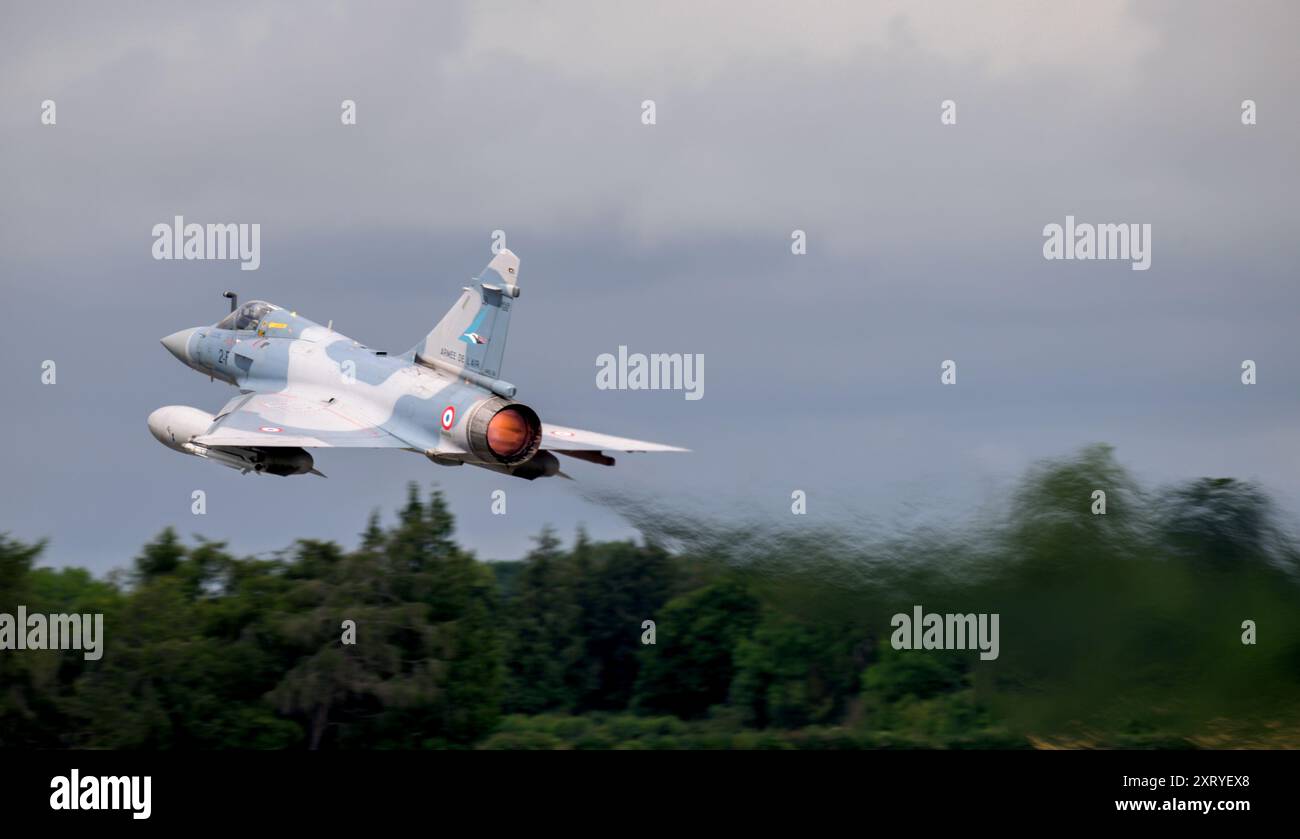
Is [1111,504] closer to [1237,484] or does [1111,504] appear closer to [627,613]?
[1237,484]

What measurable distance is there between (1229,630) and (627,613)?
67.7 ft

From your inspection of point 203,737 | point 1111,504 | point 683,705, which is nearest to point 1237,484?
point 1111,504

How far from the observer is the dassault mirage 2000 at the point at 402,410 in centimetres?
3189

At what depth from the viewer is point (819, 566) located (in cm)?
3588

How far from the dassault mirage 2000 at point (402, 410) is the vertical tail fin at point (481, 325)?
0.02 m

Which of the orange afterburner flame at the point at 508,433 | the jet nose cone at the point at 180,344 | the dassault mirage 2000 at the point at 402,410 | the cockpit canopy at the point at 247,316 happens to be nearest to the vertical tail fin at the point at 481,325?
A: the dassault mirage 2000 at the point at 402,410

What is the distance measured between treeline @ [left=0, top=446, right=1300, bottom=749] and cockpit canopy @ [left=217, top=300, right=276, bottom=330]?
7978 millimetres

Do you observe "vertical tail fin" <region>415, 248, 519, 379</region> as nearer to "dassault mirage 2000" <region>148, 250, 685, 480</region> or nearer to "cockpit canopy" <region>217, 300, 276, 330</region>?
"dassault mirage 2000" <region>148, 250, 685, 480</region>

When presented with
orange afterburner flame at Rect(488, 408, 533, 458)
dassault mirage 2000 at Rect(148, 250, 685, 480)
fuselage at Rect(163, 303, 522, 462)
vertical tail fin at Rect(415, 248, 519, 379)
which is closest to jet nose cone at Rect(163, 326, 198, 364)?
fuselage at Rect(163, 303, 522, 462)

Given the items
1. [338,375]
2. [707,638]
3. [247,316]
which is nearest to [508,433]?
[338,375]

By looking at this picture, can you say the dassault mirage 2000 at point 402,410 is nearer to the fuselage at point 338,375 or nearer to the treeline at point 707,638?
the fuselage at point 338,375

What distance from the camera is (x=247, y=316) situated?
36.5m

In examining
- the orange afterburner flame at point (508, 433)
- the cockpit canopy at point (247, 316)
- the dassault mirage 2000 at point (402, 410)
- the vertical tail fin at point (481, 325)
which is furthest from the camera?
the cockpit canopy at point (247, 316)

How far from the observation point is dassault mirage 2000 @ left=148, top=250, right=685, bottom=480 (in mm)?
31891
